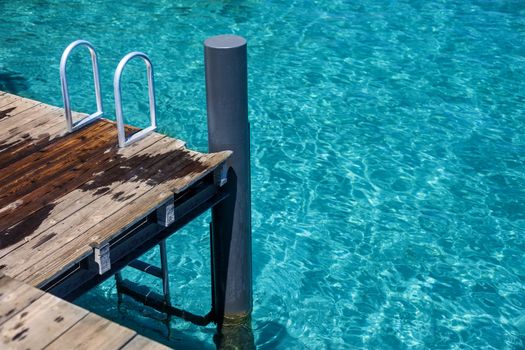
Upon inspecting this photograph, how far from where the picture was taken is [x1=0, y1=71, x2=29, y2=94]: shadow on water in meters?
12.3

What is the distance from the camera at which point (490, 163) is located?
10.5 metres

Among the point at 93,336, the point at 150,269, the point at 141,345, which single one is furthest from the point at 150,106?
the point at 141,345

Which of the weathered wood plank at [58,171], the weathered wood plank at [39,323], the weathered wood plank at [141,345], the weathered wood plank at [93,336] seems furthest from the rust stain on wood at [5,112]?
the weathered wood plank at [141,345]

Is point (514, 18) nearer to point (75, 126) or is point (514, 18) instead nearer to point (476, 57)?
point (476, 57)

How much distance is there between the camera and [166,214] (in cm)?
587

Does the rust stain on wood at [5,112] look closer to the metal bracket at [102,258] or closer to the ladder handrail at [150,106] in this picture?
the ladder handrail at [150,106]

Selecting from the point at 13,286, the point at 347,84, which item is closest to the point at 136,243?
the point at 13,286

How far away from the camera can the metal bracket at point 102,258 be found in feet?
17.3

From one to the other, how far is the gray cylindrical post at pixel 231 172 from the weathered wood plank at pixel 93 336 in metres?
2.28

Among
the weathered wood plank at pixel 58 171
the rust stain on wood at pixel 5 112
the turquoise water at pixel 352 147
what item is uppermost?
the rust stain on wood at pixel 5 112

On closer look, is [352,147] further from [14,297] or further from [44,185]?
[14,297]

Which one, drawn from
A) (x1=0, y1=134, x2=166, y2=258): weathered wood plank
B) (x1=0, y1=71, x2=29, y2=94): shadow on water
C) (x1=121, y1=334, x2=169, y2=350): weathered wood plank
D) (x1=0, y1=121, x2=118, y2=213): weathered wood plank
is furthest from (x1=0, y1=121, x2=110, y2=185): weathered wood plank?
(x1=0, y1=71, x2=29, y2=94): shadow on water

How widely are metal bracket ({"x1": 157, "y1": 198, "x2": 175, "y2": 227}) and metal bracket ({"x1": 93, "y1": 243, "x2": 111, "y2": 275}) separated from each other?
24.4 inches

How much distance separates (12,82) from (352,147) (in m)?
5.68
